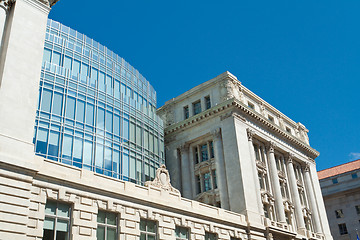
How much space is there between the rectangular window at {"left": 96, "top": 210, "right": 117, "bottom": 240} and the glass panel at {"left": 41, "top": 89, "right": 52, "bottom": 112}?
1294 cm

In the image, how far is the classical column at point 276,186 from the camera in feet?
166

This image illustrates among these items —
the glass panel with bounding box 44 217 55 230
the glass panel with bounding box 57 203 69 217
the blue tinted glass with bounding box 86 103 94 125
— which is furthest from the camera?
the blue tinted glass with bounding box 86 103 94 125

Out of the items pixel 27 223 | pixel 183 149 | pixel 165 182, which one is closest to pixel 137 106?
pixel 183 149

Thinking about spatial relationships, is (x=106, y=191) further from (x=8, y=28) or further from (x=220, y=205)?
(x=220, y=205)

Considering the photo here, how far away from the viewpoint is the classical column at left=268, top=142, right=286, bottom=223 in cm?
5072

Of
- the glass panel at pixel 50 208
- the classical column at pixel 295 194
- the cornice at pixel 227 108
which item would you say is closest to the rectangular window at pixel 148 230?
the glass panel at pixel 50 208

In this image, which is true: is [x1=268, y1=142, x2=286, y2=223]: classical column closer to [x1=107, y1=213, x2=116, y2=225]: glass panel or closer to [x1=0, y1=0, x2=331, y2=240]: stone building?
[x1=0, y1=0, x2=331, y2=240]: stone building

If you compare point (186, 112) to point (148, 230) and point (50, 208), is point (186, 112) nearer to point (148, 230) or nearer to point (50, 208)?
point (148, 230)

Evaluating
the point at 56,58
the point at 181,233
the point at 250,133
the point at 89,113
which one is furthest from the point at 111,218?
the point at 250,133

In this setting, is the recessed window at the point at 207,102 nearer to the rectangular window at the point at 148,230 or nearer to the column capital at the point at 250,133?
the column capital at the point at 250,133

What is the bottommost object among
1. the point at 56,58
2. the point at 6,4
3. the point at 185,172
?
the point at 185,172

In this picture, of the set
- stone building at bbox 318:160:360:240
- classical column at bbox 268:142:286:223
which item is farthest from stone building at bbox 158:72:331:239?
stone building at bbox 318:160:360:240

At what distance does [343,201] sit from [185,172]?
141 feet

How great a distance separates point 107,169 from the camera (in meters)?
41.2
